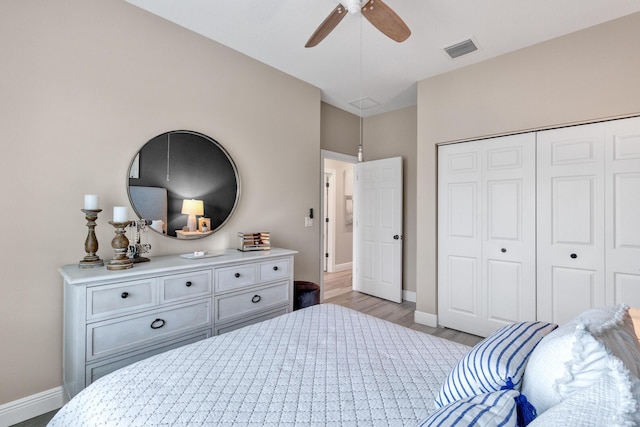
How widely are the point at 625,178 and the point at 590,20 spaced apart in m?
1.30

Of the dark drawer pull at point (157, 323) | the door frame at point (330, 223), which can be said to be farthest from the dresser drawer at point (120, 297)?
the door frame at point (330, 223)

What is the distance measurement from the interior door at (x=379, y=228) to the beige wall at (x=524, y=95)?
2.35 ft

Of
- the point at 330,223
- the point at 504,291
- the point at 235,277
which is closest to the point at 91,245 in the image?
the point at 235,277

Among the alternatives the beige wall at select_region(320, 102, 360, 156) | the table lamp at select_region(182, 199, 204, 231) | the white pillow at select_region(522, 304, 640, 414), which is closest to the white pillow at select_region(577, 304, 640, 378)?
the white pillow at select_region(522, 304, 640, 414)

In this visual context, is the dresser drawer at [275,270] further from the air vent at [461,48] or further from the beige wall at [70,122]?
the air vent at [461,48]

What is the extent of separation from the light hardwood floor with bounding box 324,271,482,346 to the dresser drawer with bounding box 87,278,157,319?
104 inches

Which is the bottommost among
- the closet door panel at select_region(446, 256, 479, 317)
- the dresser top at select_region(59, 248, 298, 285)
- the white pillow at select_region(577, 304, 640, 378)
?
the closet door panel at select_region(446, 256, 479, 317)

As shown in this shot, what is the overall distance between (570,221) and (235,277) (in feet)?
9.52

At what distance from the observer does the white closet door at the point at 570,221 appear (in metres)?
2.45

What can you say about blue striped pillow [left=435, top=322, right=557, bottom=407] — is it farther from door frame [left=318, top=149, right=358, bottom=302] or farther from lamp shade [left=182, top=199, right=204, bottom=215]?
door frame [left=318, top=149, right=358, bottom=302]

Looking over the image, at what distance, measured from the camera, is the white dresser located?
1.68 m

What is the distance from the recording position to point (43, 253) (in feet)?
6.26

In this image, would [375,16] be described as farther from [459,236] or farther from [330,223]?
[330,223]

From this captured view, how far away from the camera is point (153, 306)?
75.4 inches
